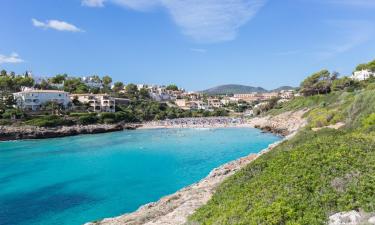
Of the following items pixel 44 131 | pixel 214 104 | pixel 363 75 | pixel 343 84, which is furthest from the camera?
pixel 214 104

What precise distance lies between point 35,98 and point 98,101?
647 inches

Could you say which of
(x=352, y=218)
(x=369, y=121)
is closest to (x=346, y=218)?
(x=352, y=218)

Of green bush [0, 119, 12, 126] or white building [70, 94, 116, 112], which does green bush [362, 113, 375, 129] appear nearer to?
green bush [0, 119, 12, 126]

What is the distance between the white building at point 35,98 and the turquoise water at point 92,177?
34.1 metres

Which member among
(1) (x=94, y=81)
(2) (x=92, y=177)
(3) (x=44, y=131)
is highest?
(1) (x=94, y=81)

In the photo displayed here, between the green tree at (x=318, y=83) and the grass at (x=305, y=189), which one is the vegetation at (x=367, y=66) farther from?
the grass at (x=305, y=189)

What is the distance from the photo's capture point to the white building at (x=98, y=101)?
8606 cm

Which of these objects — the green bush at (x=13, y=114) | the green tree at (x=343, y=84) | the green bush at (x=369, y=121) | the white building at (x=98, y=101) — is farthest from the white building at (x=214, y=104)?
the green bush at (x=369, y=121)

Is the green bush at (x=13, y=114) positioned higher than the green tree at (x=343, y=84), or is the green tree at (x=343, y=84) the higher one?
the green tree at (x=343, y=84)

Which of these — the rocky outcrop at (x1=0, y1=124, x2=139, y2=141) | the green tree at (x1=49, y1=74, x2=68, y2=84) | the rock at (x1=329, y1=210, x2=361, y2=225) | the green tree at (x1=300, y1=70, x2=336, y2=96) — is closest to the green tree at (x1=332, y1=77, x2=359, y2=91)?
the green tree at (x1=300, y1=70, x2=336, y2=96)

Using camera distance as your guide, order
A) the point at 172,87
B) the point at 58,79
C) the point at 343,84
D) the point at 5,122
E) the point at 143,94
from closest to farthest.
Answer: the point at 5,122
the point at 343,84
the point at 58,79
the point at 143,94
the point at 172,87

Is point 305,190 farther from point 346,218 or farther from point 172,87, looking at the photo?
point 172,87

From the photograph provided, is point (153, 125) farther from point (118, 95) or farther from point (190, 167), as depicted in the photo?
point (190, 167)

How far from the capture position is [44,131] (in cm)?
6059
